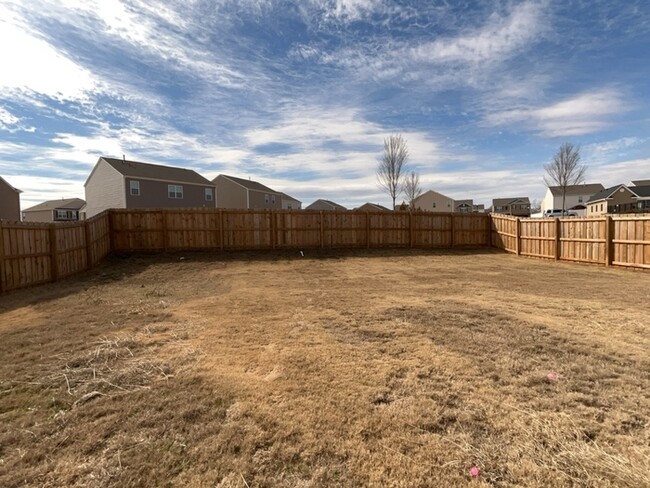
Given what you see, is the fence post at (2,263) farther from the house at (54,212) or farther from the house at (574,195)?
the house at (574,195)

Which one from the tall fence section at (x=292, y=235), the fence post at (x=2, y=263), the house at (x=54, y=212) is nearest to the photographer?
the fence post at (x=2, y=263)

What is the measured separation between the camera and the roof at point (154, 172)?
27188mm

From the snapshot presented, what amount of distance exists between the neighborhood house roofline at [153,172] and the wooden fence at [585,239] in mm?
25729

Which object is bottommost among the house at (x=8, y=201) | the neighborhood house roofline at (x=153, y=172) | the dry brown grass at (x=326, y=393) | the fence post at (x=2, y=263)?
the dry brown grass at (x=326, y=393)

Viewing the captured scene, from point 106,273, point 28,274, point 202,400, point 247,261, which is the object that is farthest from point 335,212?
point 202,400

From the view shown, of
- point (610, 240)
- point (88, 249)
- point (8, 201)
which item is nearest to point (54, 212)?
point (8, 201)

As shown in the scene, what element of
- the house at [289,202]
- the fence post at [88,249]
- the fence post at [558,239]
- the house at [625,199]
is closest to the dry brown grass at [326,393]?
the fence post at [88,249]

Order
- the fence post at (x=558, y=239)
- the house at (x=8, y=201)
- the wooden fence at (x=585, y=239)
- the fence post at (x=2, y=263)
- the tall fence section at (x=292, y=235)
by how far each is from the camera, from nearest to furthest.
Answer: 1. the fence post at (x=2, y=263)
2. the tall fence section at (x=292, y=235)
3. the wooden fence at (x=585, y=239)
4. the fence post at (x=558, y=239)
5. the house at (x=8, y=201)

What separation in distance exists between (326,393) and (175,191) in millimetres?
30521

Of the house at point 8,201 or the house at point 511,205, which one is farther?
the house at point 511,205

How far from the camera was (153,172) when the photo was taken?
2920cm

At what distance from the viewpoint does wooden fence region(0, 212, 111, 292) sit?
8.13 metres

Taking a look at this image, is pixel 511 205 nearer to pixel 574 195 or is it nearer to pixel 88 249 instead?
pixel 574 195

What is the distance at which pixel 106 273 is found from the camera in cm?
1094
